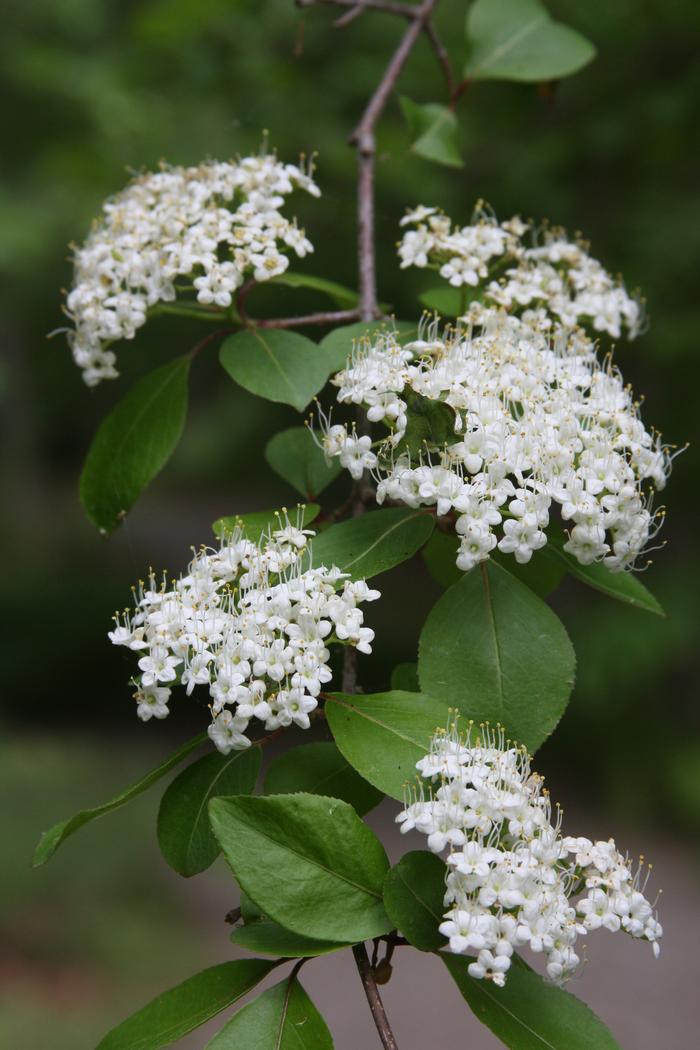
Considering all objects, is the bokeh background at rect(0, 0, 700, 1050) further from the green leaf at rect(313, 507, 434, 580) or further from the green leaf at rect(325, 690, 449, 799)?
the green leaf at rect(325, 690, 449, 799)

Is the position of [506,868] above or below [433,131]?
below

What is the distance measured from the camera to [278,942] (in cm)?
100

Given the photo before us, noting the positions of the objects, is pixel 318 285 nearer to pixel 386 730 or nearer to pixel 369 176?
pixel 369 176

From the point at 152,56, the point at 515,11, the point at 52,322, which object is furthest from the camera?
the point at 52,322

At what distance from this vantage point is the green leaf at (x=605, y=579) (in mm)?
1242

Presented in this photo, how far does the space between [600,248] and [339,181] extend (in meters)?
1.53

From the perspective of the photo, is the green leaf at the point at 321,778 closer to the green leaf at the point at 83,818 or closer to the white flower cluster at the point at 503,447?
the green leaf at the point at 83,818

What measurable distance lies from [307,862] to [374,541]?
1.23 ft

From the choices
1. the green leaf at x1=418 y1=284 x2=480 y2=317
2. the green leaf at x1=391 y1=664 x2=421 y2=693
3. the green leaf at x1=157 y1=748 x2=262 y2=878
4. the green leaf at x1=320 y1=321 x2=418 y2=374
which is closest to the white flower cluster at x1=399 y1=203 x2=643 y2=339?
the green leaf at x1=418 y1=284 x2=480 y2=317

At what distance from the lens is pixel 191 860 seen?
111cm

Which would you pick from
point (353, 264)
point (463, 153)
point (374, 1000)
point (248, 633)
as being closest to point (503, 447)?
point (248, 633)

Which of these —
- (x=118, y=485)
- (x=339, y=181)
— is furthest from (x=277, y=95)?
(x=118, y=485)

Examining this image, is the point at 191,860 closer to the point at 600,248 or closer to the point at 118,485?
the point at 118,485

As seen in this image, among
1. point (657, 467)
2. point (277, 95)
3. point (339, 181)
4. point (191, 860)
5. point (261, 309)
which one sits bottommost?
point (191, 860)
